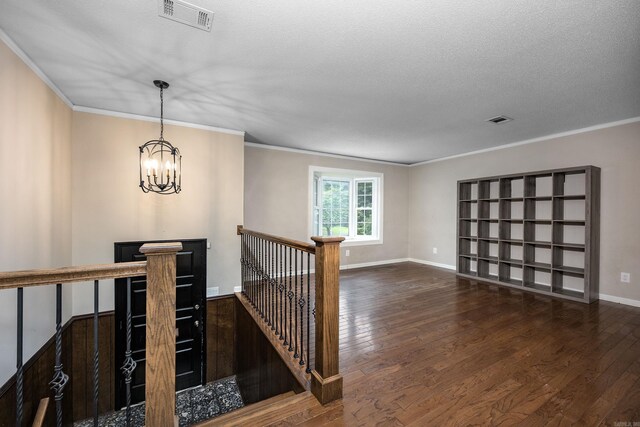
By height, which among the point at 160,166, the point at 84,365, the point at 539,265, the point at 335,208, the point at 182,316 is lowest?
the point at 84,365

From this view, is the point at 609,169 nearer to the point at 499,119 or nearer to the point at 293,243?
the point at 499,119

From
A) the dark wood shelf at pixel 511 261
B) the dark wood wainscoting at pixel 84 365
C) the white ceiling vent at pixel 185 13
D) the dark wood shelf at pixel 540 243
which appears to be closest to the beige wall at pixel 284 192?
the dark wood wainscoting at pixel 84 365

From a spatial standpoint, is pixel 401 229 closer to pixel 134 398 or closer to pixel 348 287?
pixel 348 287

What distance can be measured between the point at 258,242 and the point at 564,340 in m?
3.25

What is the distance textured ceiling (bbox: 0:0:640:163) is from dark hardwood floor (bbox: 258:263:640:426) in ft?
7.87

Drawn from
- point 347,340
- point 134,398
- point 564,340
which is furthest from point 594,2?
point 134,398

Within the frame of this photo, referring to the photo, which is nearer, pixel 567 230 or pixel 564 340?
pixel 564 340

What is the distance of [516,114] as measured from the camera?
10.9ft

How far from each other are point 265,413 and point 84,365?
2821 millimetres

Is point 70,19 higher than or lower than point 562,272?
higher

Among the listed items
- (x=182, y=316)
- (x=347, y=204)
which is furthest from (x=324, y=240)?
(x=347, y=204)

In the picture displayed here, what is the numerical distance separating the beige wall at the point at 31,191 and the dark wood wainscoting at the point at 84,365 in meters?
0.17

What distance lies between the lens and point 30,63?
88.0 inches

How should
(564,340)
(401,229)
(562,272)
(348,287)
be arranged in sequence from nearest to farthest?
(564,340), (562,272), (348,287), (401,229)
